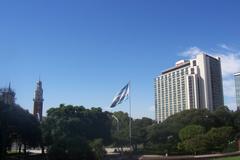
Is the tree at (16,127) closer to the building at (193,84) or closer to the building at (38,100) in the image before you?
the building at (38,100)

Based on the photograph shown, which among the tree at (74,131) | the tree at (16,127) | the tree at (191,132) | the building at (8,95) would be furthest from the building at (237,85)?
the building at (8,95)

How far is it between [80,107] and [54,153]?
69.0 ft

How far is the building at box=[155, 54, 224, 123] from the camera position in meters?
Answer: 115

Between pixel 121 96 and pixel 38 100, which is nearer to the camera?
pixel 121 96

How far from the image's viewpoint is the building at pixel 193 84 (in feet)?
377

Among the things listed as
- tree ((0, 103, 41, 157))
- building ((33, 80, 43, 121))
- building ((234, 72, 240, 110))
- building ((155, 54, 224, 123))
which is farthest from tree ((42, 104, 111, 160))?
building ((234, 72, 240, 110))

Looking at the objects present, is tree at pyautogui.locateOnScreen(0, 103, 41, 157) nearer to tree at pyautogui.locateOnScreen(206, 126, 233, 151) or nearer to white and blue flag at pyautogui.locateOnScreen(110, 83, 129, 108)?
white and blue flag at pyautogui.locateOnScreen(110, 83, 129, 108)

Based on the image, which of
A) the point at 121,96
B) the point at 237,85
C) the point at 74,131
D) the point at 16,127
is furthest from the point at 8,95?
the point at 237,85

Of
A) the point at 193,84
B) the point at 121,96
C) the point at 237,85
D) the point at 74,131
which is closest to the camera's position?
the point at 121,96

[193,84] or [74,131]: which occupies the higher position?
[193,84]

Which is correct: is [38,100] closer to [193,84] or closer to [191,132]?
[193,84]

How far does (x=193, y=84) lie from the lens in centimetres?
11488

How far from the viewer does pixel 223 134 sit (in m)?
53.2

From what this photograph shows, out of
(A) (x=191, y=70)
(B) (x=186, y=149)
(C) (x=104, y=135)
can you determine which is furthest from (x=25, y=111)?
(A) (x=191, y=70)
